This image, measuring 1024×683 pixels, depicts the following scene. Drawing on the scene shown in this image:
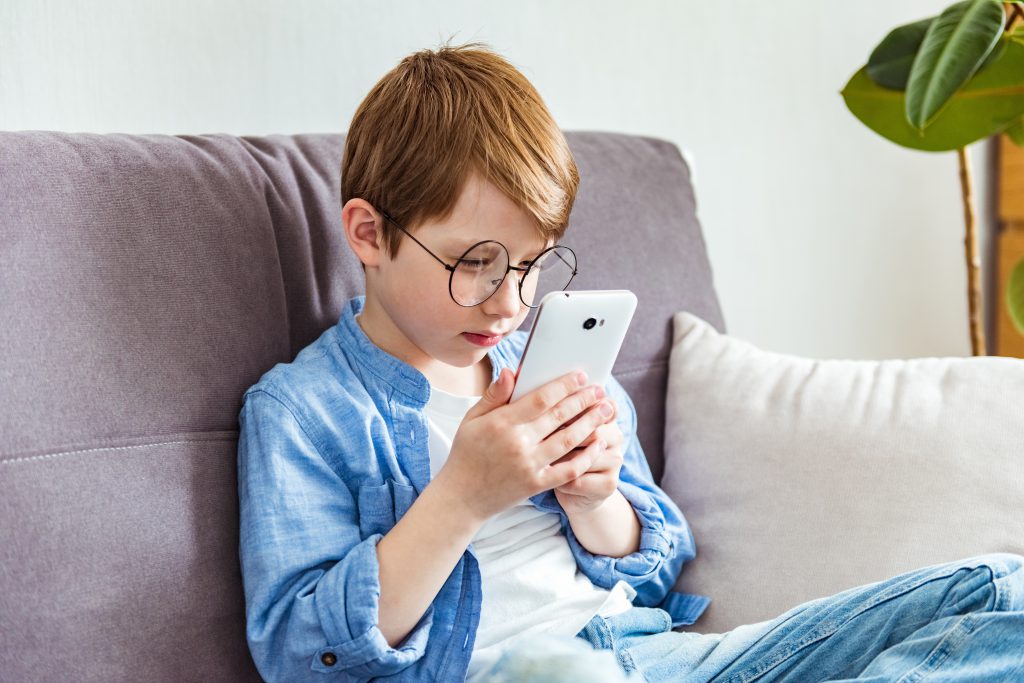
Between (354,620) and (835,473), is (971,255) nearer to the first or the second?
(835,473)

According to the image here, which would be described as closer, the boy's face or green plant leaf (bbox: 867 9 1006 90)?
the boy's face

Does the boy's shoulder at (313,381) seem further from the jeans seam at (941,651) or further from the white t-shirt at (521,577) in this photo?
the jeans seam at (941,651)

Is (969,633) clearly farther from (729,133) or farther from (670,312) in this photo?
(729,133)

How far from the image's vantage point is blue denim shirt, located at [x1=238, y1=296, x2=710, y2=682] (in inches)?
34.0

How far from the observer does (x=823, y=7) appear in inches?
79.8

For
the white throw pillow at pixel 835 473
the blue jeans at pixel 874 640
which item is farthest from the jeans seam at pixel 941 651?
the white throw pillow at pixel 835 473

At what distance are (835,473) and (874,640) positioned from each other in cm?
30

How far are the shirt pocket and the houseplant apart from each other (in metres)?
0.83

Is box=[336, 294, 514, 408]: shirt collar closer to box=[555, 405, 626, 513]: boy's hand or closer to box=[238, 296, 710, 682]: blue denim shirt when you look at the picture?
box=[238, 296, 710, 682]: blue denim shirt

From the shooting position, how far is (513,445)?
87 centimetres

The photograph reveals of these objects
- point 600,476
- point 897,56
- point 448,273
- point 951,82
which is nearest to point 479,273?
point 448,273

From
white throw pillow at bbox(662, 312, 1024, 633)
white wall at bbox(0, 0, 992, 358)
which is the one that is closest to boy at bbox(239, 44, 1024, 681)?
white throw pillow at bbox(662, 312, 1024, 633)

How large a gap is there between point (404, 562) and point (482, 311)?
241 mm

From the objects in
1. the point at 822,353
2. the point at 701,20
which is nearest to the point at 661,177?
the point at 701,20
